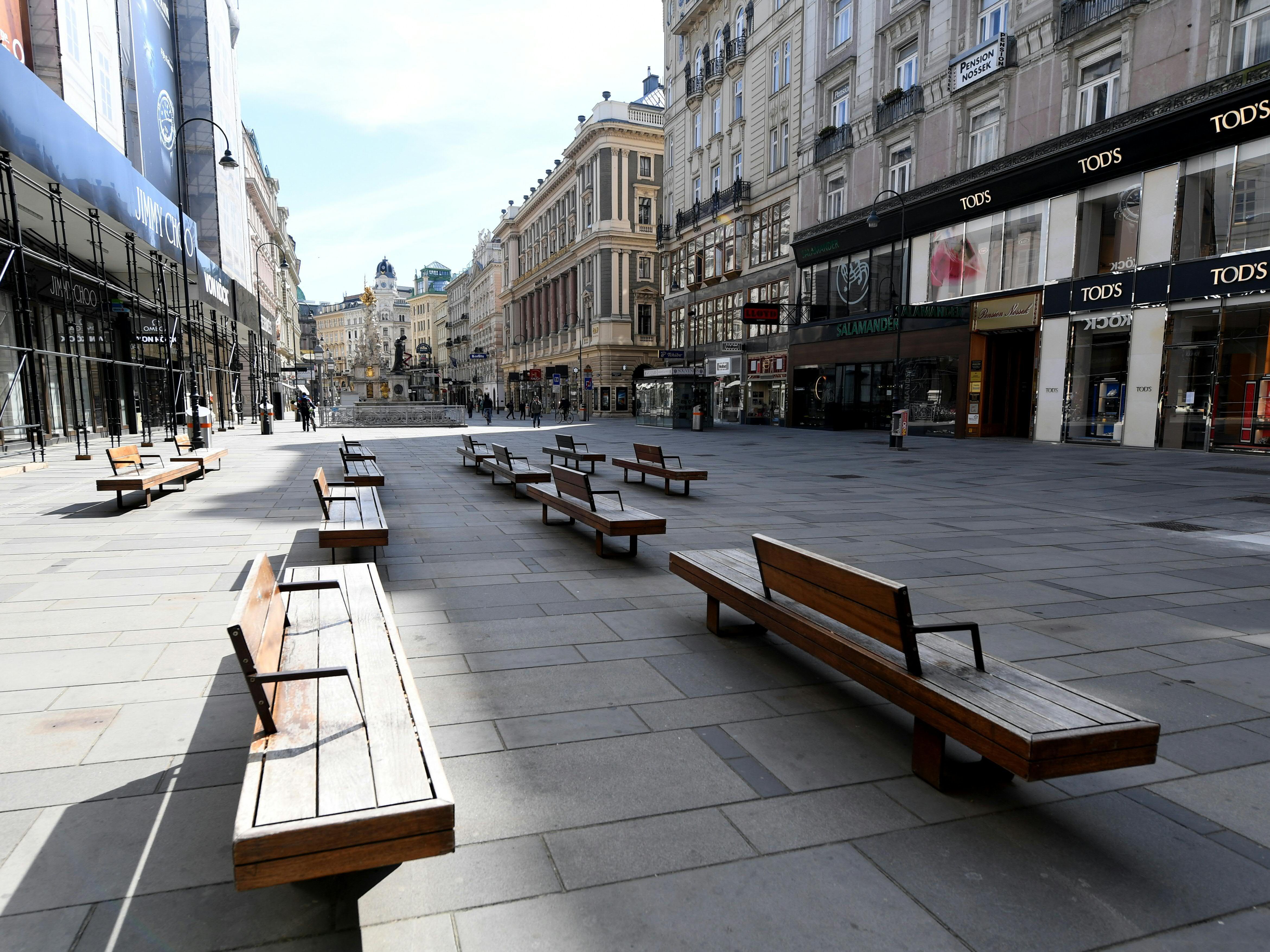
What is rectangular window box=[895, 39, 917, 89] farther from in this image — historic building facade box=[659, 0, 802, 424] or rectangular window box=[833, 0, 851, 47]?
historic building facade box=[659, 0, 802, 424]

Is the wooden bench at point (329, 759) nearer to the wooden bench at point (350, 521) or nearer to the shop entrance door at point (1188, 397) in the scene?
the wooden bench at point (350, 521)

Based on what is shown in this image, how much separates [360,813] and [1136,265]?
24277mm

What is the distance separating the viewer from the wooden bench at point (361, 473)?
1093 centimetres

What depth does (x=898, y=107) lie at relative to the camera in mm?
28703

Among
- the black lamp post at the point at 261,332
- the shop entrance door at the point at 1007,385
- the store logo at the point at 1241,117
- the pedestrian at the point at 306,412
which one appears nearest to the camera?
the store logo at the point at 1241,117

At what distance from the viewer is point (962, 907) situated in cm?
249

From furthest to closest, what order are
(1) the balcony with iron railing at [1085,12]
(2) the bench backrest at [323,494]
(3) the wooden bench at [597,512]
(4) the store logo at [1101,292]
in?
1. (4) the store logo at [1101,292]
2. (1) the balcony with iron railing at [1085,12]
3. (2) the bench backrest at [323,494]
4. (3) the wooden bench at [597,512]

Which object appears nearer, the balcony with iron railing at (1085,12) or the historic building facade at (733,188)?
the balcony with iron railing at (1085,12)

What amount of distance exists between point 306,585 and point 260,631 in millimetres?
1292

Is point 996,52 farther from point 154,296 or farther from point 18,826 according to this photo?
point 18,826

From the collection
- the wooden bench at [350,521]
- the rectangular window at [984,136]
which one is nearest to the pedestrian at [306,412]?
the wooden bench at [350,521]

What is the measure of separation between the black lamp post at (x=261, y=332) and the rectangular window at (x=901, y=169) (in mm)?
26119

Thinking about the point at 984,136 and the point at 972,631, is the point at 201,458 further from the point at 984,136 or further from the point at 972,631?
the point at 984,136

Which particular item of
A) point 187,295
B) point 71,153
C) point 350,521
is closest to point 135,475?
point 350,521
